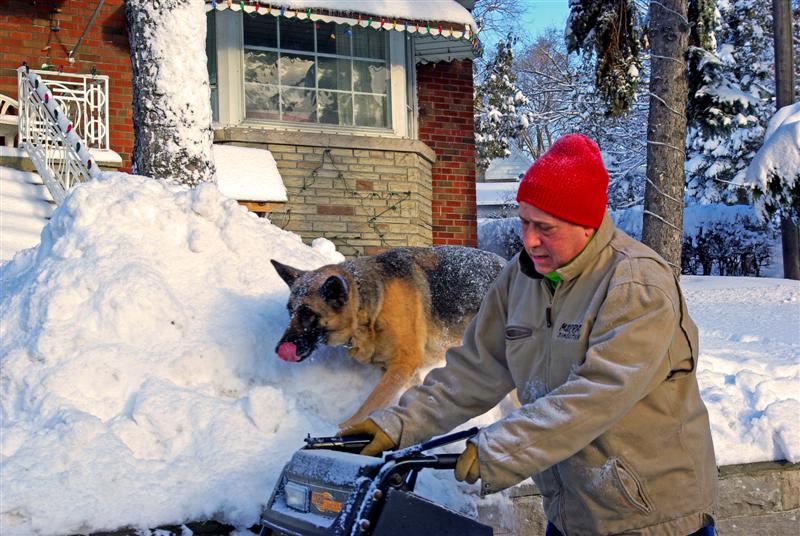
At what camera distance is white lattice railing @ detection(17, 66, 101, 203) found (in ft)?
27.1

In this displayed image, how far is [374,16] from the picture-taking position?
10.9m

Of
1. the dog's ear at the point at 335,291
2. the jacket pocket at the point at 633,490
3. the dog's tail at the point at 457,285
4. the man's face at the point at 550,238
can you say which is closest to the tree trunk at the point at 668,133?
the dog's tail at the point at 457,285

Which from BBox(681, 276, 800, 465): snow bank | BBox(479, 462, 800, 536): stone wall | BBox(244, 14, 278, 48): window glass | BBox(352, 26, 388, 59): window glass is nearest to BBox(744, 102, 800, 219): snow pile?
BBox(681, 276, 800, 465): snow bank

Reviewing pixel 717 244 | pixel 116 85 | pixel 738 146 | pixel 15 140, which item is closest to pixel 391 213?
pixel 116 85

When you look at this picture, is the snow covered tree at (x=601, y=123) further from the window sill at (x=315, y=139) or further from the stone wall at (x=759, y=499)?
the stone wall at (x=759, y=499)

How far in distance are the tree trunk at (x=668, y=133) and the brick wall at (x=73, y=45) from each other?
23.6ft

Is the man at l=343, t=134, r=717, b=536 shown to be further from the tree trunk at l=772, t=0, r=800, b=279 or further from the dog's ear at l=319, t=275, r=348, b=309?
the tree trunk at l=772, t=0, r=800, b=279

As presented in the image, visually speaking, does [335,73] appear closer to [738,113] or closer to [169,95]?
[169,95]

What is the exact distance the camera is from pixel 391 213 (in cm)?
1190

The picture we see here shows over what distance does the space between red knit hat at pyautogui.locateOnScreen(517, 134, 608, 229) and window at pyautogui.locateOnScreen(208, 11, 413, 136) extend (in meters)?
9.36

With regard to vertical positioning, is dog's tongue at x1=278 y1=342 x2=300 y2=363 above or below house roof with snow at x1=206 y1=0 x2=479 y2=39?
below

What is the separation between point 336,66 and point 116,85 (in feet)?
10.2

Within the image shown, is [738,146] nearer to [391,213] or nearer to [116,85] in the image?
[391,213]

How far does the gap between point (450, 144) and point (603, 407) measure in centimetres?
1145
